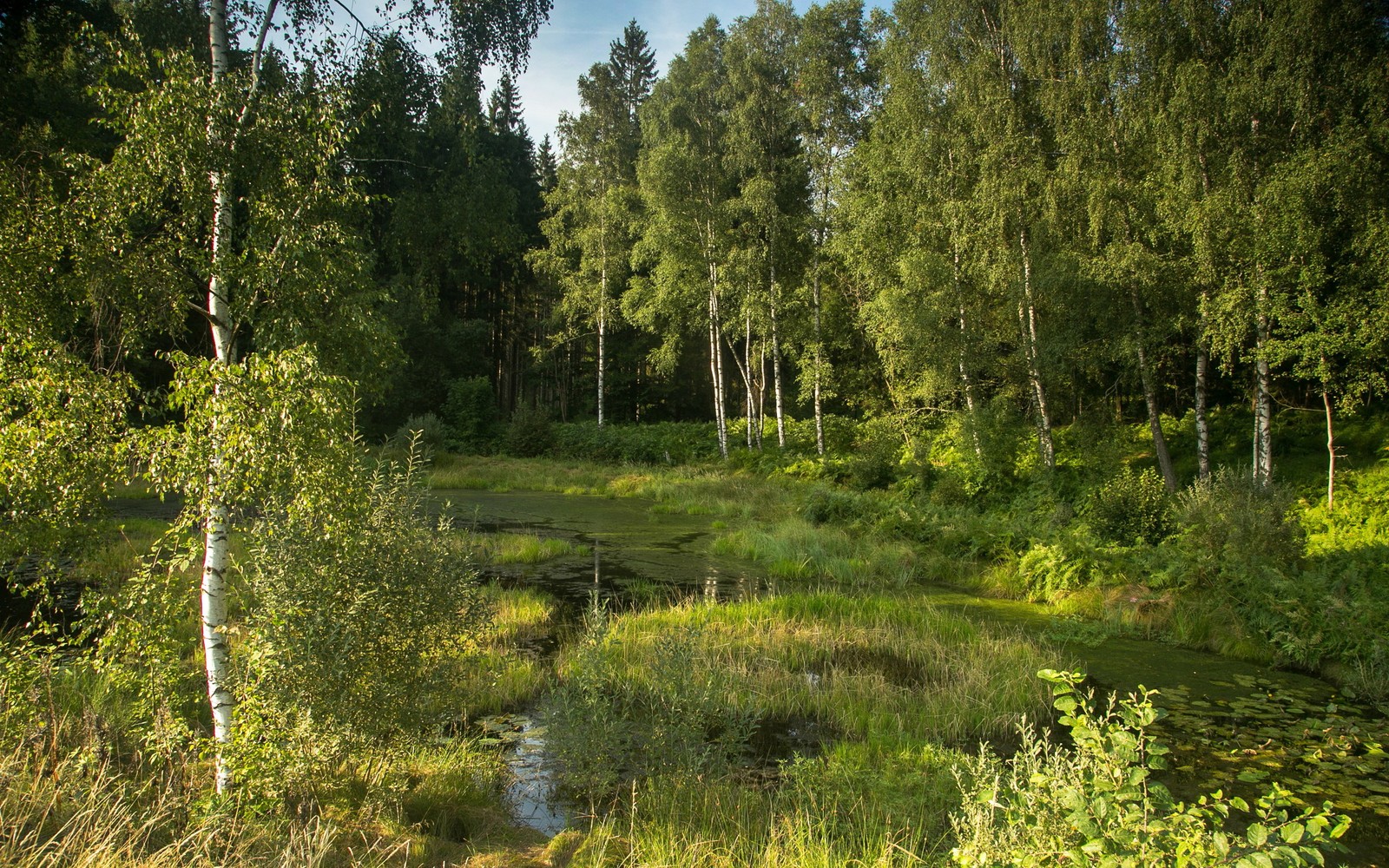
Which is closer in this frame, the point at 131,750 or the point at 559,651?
the point at 131,750

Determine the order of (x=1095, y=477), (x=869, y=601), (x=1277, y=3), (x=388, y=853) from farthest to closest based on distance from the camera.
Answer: (x=1095, y=477)
(x=1277, y=3)
(x=869, y=601)
(x=388, y=853)

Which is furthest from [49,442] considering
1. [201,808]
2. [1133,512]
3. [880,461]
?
[880,461]

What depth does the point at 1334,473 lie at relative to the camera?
15930 millimetres

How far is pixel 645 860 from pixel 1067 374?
18.7 metres

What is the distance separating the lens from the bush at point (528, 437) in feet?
115

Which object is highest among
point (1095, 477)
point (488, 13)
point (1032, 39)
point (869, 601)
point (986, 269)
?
point (1032, 39)

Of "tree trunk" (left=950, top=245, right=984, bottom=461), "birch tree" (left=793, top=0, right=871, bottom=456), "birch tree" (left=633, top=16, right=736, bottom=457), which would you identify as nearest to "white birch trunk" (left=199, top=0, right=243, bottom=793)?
"tree trunk" (left=950, top=245, right=984, bottom=461)

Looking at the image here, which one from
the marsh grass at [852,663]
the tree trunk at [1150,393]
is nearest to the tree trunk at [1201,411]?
the tree trunk at [1150,393]

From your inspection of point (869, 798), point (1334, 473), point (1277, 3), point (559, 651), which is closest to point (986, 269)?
point (1277, 3)

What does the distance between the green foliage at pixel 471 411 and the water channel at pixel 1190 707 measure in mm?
21789

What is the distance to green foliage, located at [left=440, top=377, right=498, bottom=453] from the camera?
36000mm

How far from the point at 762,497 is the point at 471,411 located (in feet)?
63.4

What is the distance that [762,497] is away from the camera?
22.3 meters

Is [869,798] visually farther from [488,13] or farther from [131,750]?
→ [488,13]
